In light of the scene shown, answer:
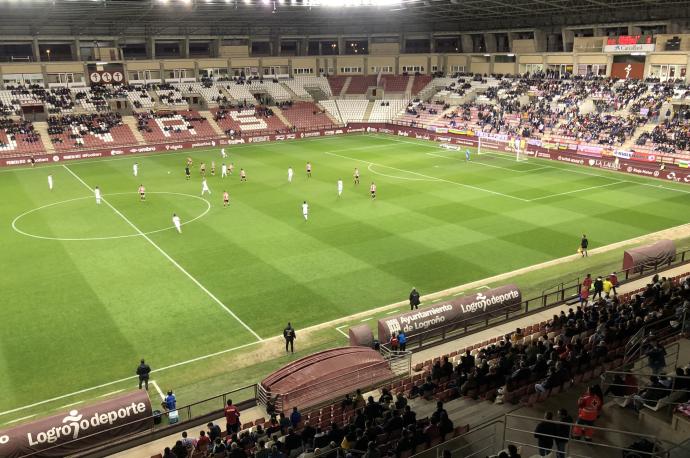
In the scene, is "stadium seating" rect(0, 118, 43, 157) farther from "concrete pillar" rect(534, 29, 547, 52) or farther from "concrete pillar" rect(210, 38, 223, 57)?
"concrete pillar" rect(534, 29, 547, 52)

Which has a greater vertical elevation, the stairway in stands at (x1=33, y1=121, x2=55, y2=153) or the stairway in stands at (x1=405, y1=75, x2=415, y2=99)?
the stairway in stands at (x1=405, y1=75, x2=415, y2=99)

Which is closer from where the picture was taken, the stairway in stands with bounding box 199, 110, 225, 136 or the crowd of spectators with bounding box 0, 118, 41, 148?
the crowd of spectators with bounding box 0, 118, 41, 148

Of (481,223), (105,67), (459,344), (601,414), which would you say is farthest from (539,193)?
(105,67)

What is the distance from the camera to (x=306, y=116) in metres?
81.4

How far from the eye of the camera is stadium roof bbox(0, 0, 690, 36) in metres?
59.7

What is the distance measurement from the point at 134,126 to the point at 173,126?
446 centimetres

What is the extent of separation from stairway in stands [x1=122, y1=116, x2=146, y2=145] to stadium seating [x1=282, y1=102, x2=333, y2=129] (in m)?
19.7

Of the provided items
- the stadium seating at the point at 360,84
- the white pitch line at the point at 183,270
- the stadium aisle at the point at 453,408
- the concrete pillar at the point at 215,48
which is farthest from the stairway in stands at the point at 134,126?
the stadium aisle at the point at 453,408

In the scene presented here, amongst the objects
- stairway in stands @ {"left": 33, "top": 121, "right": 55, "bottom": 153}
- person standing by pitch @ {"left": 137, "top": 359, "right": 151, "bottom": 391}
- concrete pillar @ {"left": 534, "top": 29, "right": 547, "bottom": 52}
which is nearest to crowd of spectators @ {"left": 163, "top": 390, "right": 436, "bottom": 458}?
person standing by pitch @ {"left": 137, "top": 359, "right": 151, "bottom": 391}

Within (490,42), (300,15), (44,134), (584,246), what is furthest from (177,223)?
(490,42)

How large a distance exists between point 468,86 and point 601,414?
2940 inches

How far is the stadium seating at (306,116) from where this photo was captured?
79375 millimetres

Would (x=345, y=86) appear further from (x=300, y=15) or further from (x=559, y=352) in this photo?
(x=559, y=352)

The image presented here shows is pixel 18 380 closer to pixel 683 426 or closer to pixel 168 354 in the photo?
pixel 168 354
